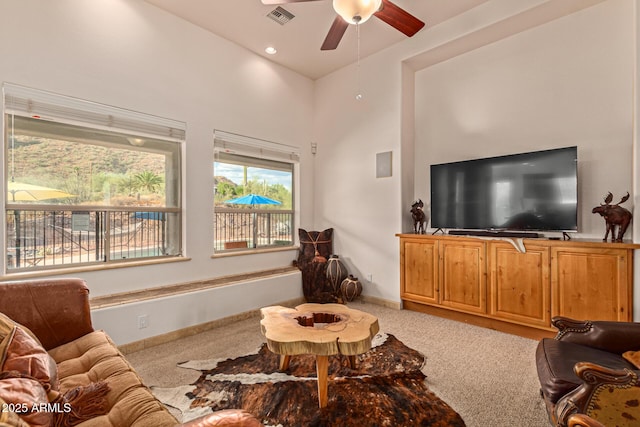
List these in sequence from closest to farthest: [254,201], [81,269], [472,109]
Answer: [81,269] → [472,109] → [254,201]

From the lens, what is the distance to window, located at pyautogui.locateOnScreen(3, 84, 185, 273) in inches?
103

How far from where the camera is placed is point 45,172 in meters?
2.76

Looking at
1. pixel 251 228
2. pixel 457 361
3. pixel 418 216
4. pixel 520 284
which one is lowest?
pixel 457 361

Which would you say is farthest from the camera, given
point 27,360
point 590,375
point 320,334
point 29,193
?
point 29,193

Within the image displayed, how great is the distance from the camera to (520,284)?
3.12 metres

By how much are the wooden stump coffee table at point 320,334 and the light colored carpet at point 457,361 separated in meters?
0.69

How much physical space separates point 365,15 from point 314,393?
8.85 feet

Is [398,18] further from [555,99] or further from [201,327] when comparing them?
[201,327]

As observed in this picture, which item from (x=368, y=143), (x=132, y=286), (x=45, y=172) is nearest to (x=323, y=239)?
(x=368, y=143)

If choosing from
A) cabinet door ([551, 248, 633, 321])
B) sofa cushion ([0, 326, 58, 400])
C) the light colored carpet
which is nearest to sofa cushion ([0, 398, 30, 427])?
sofa cushion ([0, 326, 58, 400])

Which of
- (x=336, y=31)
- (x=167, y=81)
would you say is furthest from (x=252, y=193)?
(x=336, y=31)

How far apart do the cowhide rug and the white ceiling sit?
3525 mm

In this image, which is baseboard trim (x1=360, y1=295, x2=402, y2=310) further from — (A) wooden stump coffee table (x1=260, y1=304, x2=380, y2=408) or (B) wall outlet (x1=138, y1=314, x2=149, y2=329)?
(B) wall outlet (x1=138, y1=314, x2=149, y2=329)

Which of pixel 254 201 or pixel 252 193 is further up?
pixel 252 193
